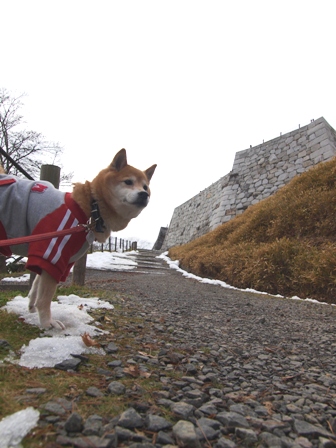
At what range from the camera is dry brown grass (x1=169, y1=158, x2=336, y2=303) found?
5.73 m

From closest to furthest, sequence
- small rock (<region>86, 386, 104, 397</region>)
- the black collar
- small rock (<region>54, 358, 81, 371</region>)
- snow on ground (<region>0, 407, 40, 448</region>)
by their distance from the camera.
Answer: snow on ground (<region>0, 407, 40, 448</region>) < small rock (<region>86, 386, 104, 397</region>) < small rock (<region>54, 358, 81, 371</region>) < the black collar

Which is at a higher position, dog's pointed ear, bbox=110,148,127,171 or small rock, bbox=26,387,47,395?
dog's pointed ear, bbox=110,148,127,171

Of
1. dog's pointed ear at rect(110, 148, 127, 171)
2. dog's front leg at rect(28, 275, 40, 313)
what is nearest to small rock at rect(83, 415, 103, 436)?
dog's front leg at rect(28, 275, 40, 313)

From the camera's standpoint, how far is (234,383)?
5.55 feet

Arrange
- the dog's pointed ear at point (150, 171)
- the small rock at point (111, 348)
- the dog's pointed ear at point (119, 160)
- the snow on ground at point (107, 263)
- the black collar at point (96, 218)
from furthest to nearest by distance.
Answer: the snow on ground at point (107, 263) → the dog's pointed ear at point (150, 171) → the dog's pointed ear at point (119, 160) → the black collar at point (96, 218) → the small rock at point (111, 348)

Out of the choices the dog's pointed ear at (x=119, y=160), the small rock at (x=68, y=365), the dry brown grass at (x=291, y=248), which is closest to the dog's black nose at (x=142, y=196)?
the dog's pointed ear at (x=119, y=160)

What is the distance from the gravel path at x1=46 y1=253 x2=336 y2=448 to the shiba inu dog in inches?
29.4

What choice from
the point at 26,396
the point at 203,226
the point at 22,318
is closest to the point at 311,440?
the point at 26,396

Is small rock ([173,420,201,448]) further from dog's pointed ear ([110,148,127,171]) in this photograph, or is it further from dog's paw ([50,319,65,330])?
dog's pointed ear ([110,148,127,171])

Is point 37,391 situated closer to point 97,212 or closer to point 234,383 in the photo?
point 234,383

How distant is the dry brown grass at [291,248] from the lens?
5734 millimetres

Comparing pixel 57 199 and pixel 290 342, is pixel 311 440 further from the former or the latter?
pixel 57 199

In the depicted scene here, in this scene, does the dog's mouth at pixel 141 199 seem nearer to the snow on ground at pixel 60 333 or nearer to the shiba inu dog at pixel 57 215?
the shiba inu dog at pixel 57 215

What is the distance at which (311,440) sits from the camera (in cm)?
118
